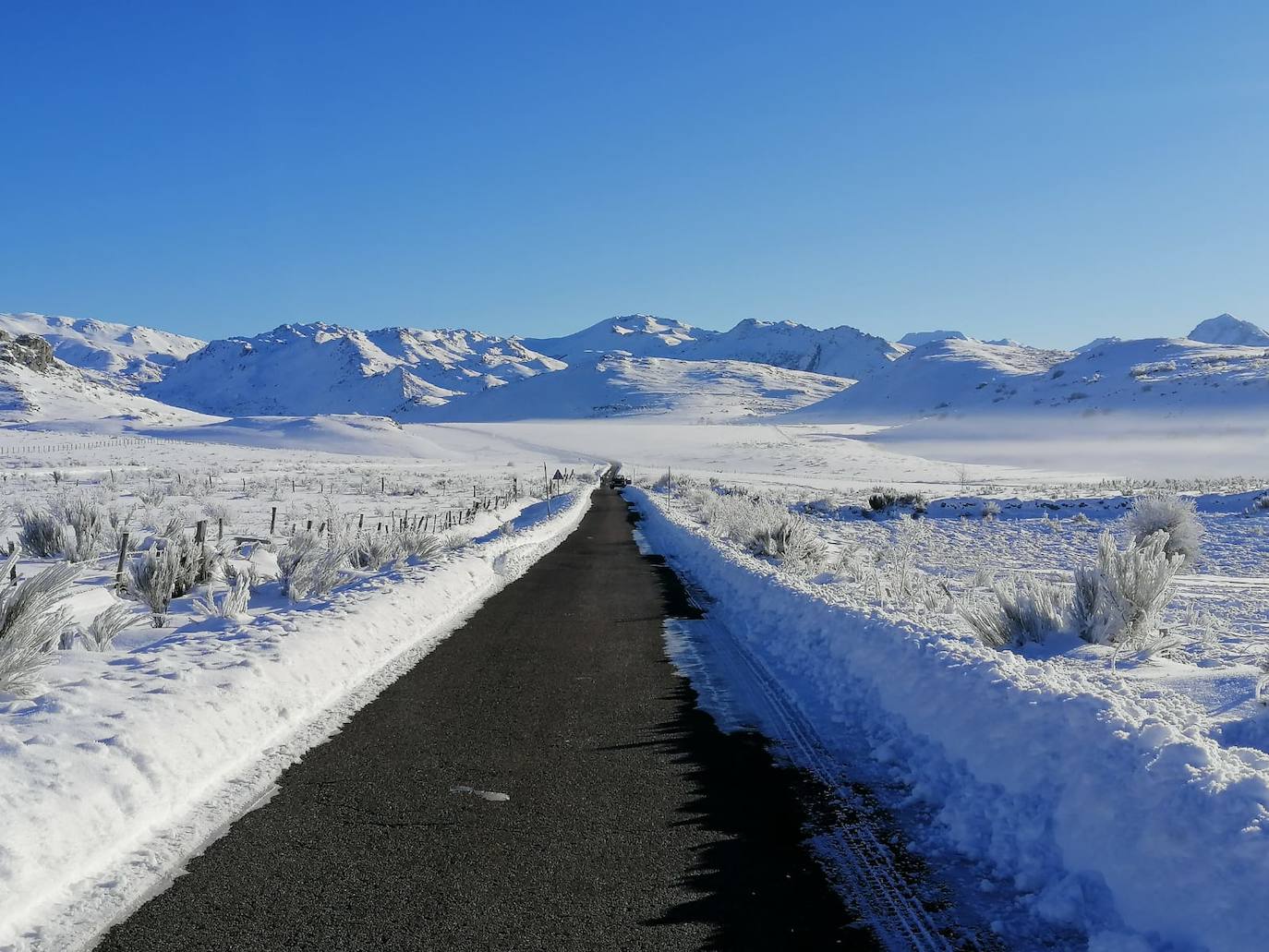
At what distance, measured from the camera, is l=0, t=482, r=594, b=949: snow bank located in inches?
151

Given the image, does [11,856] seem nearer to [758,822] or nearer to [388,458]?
[758,822]

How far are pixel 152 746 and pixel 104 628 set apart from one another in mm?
3864

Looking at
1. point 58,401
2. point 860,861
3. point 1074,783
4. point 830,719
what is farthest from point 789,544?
point 58,401

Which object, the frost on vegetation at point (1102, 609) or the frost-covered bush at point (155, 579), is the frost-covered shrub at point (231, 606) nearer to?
the frost-covered bush at point (155, 579)

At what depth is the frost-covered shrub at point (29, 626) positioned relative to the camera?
6.00 meters

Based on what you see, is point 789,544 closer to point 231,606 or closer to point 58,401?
point 231,606

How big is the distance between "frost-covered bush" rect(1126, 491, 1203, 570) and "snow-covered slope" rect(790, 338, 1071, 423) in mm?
133435

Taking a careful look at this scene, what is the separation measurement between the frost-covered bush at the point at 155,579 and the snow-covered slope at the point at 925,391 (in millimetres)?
150288

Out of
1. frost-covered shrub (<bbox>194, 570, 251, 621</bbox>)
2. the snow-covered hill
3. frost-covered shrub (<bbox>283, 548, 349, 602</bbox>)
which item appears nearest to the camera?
frost-covered shrub (<bbox>194, 570, 251, 621</bbox>)

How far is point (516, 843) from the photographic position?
4.42 metres

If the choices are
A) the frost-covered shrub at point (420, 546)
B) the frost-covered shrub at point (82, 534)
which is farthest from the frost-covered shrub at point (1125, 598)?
the frost-covered shrub at point (82, 534)

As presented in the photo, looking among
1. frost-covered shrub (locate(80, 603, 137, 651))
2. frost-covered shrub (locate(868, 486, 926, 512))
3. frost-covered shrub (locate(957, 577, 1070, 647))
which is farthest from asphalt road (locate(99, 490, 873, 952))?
frost-covered shrub (locate(868, 486, 926, 512))

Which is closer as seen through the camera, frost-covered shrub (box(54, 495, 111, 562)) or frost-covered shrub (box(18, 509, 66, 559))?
frost-covered shrub (box(54, 495, 111, 562))

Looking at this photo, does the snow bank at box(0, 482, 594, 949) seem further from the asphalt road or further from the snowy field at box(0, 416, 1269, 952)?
the asphalt road
